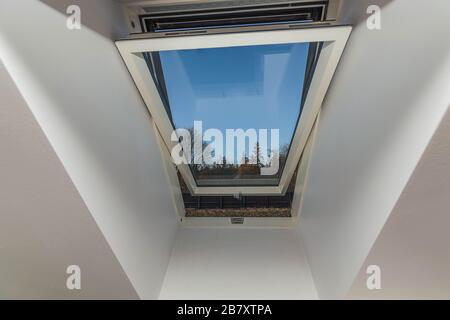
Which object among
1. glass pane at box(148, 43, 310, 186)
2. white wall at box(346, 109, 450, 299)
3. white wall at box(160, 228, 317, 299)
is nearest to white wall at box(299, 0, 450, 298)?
white wall at box(346, 109, 450, 299)

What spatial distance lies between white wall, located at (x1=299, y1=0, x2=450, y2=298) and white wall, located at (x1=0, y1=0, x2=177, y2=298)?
0.99 m

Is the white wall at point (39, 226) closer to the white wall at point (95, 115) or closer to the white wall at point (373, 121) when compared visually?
the white wall at point (95, 115)

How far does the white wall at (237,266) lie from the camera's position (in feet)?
6.24

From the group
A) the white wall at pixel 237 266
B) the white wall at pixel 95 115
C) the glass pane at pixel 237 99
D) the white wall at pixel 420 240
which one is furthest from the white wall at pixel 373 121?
the white wall at pixel 95 115

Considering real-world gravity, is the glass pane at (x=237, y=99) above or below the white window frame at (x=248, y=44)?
above

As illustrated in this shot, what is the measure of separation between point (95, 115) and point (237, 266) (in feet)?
5.10

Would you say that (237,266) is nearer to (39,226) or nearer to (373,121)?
(39,226)

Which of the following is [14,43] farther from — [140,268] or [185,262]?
[185,262]

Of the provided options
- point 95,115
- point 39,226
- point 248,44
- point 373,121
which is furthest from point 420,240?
point 39,226

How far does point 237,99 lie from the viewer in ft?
5.21

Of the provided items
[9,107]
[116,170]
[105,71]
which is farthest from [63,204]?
[105,71]

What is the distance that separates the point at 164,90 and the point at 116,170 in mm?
565

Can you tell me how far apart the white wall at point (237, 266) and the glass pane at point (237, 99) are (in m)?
0.63

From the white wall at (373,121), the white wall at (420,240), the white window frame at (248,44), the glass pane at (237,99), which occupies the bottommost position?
the white wall at (420,240)
